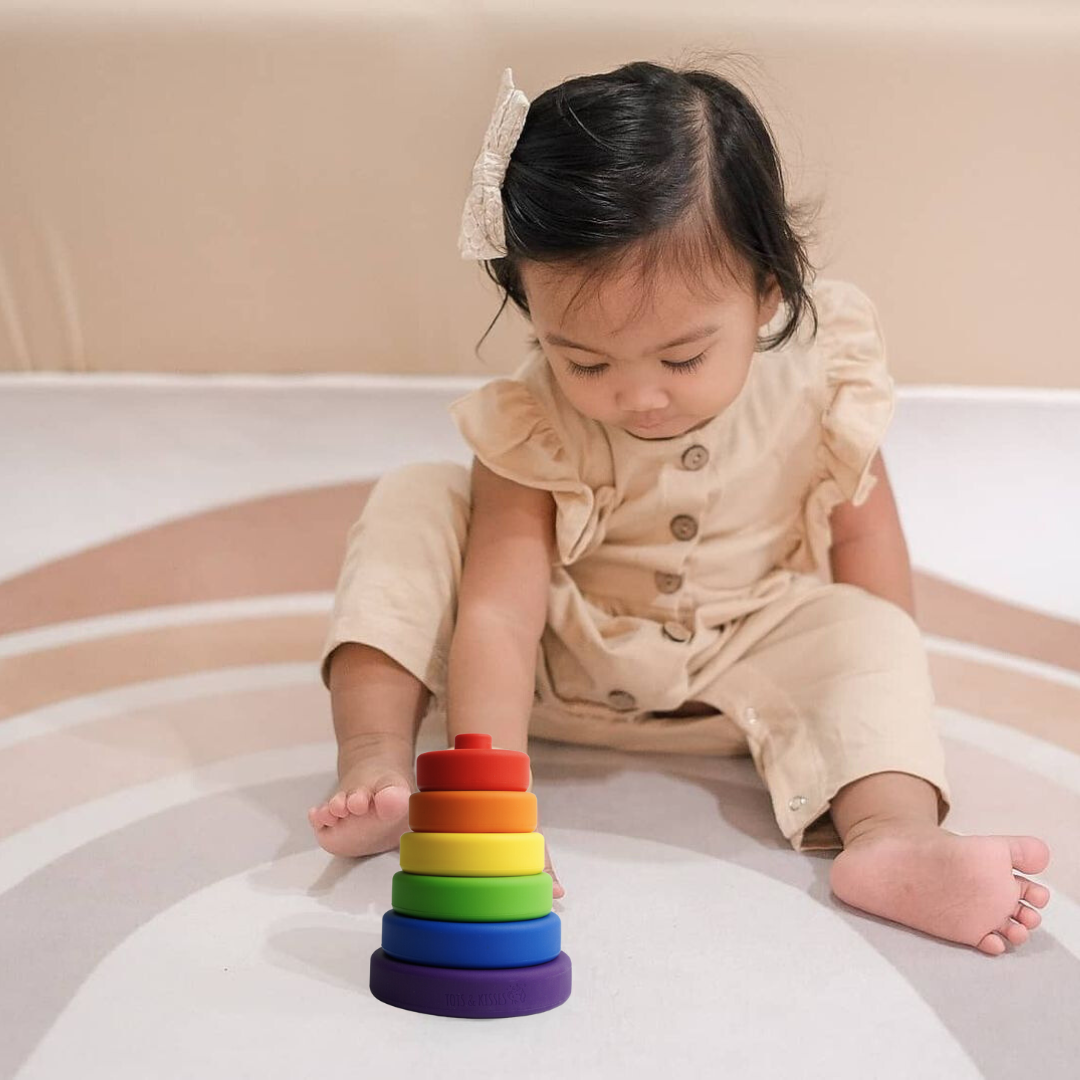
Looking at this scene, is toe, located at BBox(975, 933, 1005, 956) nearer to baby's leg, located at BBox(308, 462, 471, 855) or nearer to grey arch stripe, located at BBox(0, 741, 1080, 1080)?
grey arch stripe, located at BBox(0, 741, 1080, 1080)

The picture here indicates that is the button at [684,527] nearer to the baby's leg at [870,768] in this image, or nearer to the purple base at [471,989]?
the baby's leg at [870,768]

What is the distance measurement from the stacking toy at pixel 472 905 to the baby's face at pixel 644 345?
0.95 ft

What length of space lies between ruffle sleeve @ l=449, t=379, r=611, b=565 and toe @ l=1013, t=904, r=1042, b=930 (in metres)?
0.36

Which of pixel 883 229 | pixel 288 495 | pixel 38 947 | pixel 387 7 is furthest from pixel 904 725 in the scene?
pixel 387 7

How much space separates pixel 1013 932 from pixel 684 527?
1.16 feet

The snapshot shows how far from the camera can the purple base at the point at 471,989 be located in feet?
1.93

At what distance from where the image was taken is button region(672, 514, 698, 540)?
95 cm

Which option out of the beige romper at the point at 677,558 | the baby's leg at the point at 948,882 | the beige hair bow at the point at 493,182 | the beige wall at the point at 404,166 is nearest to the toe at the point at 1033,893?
the baby's leg at the point at 948,882

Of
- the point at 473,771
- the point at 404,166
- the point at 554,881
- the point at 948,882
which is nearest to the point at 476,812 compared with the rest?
the point at 473,771

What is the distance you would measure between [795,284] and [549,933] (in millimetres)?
458

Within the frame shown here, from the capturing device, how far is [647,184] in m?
0.80

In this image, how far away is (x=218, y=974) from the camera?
631 mm

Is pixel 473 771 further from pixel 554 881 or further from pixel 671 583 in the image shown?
pixel 671 583

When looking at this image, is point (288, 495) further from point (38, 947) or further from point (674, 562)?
point (38, 947)
